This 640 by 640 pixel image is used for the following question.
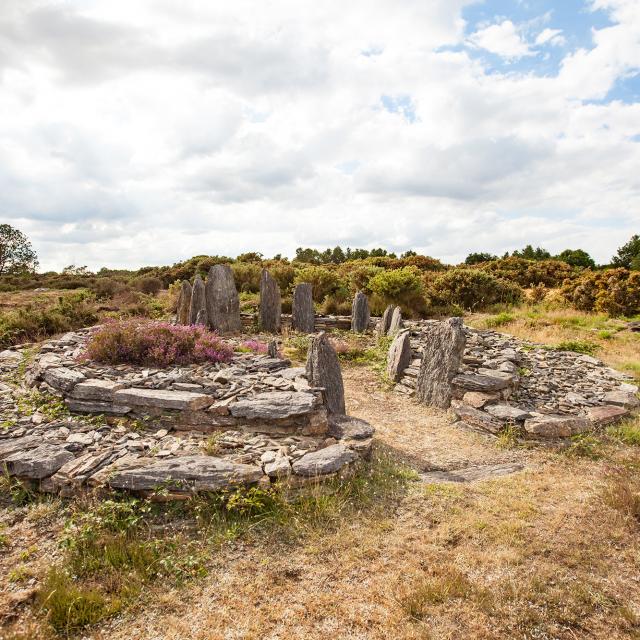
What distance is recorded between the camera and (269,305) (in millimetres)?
13703

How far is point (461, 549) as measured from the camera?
13.7ft

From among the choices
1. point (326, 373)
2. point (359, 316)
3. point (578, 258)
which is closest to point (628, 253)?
point (578, 258)

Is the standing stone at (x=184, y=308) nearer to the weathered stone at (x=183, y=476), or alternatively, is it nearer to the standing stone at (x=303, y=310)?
the standing stone at (x=303, y=310)

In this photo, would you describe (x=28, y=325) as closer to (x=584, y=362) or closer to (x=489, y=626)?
(x=489, y=626)

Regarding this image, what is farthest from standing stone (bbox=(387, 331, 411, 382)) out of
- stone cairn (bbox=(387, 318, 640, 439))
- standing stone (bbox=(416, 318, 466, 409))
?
standing stone (bbox=(416, 318, 466, 409))

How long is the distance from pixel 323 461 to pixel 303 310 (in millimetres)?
9176

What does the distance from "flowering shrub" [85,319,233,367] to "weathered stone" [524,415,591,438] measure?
555 centimetres

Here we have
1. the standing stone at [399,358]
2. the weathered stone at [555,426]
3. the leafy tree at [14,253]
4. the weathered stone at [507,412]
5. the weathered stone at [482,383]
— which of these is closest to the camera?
the weathered stone at [555,426]

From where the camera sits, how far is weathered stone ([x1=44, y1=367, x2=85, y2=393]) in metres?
6.43

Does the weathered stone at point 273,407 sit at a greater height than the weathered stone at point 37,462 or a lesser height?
greater

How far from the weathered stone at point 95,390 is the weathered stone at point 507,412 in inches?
246

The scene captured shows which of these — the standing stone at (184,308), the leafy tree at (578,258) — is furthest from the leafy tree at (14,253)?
the leafy tree at (578,258)

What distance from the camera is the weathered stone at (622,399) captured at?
762 cm

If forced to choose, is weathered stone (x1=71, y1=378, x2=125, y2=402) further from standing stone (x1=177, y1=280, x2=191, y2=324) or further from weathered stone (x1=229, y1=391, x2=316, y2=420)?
standing stone (x1=177, y1=280, x2=191, y2=324)
